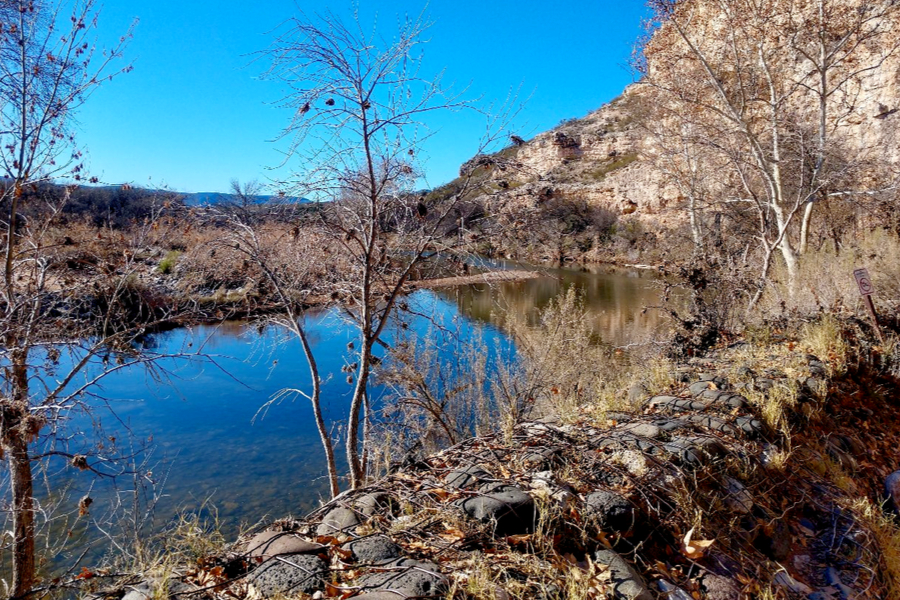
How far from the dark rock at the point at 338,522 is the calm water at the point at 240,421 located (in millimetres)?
3341

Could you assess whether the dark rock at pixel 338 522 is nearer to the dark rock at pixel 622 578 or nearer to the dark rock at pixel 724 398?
the dark rock at pixel 622 578

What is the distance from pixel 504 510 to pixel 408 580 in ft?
2.16

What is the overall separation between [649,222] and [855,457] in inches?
1399

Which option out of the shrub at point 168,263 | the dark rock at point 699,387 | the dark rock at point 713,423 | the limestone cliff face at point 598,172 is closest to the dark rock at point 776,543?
the dark rock at point 713,423

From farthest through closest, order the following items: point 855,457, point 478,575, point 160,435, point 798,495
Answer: point 160,435
point 855,457
point 798,495
point 478,575

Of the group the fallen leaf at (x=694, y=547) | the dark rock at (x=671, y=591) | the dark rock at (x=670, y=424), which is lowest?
the dark rock at (x=671, y=591)

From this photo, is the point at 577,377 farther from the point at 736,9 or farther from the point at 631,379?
the point at 736,9

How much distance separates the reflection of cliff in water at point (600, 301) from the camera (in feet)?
47.3

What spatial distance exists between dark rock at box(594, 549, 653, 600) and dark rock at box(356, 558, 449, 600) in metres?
0.82

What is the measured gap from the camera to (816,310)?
24.7 feet

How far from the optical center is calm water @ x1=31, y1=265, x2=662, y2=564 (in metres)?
8.45

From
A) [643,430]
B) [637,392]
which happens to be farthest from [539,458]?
[637,392]

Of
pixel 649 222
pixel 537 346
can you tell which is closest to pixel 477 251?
pixel 537 346

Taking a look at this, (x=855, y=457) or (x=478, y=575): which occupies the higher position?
(x=478, y=575)
